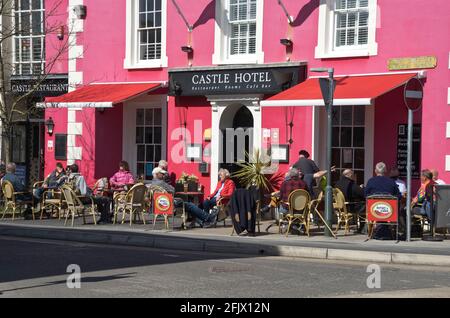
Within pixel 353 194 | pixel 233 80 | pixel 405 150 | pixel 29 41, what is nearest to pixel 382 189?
pixel 353 194

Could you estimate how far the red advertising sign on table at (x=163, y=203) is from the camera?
16031mm

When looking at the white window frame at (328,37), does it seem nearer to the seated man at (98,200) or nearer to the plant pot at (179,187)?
the plant pot at (179,187)

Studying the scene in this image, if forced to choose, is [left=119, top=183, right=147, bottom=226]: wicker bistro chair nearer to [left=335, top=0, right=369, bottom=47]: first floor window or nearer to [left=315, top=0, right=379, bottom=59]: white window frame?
[left=315, top=0, right=379, bottom=59]: white window frame

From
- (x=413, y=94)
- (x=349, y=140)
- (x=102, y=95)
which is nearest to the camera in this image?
(x=413, y=94)

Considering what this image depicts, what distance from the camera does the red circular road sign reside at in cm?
1396

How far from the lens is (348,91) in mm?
16469

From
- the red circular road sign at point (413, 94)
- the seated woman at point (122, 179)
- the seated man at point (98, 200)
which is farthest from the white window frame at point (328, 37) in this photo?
the seated man at point (98, 200)

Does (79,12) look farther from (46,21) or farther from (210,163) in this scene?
(210,163)

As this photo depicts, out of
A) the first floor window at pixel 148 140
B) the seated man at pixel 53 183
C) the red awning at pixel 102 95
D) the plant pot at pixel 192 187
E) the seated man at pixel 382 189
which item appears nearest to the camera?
the seated man at pixel 382 189

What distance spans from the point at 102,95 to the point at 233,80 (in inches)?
144

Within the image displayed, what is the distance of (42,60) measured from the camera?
23.2 m

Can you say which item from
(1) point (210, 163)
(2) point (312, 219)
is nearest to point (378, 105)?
(2) point (312, 219)

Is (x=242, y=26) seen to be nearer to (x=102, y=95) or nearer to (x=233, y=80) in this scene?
(x=233, y=80)

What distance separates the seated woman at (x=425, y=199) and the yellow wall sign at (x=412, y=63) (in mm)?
2647
